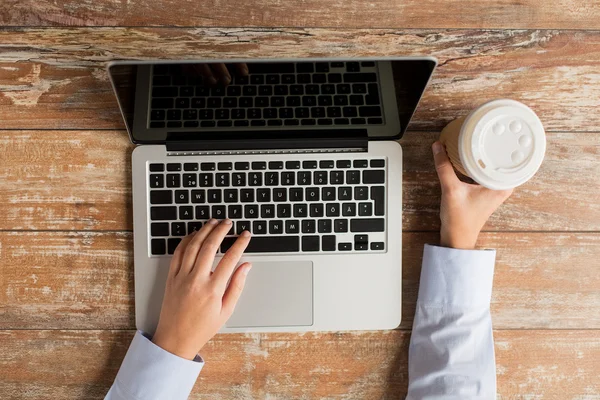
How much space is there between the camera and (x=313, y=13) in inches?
31.1

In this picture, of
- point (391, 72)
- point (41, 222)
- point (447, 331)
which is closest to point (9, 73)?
point (41, 222)

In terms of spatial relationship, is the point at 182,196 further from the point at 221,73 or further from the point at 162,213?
the point at 221,73

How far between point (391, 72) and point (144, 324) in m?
0.54

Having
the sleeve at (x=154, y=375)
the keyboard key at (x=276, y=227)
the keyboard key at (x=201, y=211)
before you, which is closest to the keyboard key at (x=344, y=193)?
the keyboard key at (x=276, y=227)

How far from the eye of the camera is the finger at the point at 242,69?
0.62 meters

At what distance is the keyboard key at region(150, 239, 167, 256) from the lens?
31.2 inches

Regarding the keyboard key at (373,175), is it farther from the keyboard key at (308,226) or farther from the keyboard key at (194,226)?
the keyboard key at (194,226)

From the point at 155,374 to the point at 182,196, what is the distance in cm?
27

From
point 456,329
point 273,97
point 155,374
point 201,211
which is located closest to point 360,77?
point 273,97

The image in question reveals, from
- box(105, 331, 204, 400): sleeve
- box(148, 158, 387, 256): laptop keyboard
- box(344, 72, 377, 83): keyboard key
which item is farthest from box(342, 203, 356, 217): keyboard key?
box(105, 331, 204, 400): sleeve

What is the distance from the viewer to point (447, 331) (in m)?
0.80

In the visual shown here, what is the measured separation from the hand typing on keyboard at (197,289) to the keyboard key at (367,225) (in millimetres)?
167

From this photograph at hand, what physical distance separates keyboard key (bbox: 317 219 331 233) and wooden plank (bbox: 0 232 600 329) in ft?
0.47

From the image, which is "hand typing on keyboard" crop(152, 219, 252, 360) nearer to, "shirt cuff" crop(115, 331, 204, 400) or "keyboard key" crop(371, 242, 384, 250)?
"shirt cuff" crop(115, 331, 204, 400)
